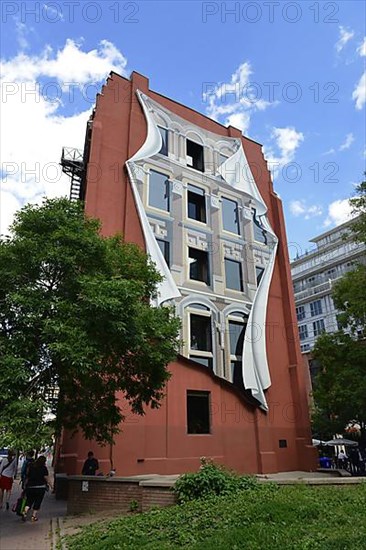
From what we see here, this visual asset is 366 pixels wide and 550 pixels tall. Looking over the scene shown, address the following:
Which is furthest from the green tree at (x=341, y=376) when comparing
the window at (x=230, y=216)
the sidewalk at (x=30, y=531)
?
the sidewalk at (x=30, y=531)

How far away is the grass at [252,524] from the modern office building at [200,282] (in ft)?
25.6

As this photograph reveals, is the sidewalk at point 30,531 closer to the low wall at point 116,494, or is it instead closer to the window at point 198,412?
the low wall at point 116,494

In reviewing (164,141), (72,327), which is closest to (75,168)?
(164,141)

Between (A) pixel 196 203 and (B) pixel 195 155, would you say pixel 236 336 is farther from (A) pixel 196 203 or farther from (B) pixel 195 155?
(B) pixel 195 155

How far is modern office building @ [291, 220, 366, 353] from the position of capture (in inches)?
2420

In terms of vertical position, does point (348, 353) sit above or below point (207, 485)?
above

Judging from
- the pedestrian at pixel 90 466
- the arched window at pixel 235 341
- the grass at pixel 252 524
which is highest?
the arched window at pixel 235 341

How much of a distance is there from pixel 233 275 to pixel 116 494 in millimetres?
13360

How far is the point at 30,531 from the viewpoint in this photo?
32.3ft

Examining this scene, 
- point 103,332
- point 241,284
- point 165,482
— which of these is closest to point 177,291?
point 241,284

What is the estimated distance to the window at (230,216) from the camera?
77.6ft

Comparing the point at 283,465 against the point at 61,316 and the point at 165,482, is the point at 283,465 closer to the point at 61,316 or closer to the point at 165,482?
the point at 165,482

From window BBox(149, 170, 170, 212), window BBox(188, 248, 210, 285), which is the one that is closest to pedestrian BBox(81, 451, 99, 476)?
window BBox(188, 248, 210, 285)

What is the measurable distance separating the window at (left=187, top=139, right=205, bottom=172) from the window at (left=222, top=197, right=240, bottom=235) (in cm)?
241
